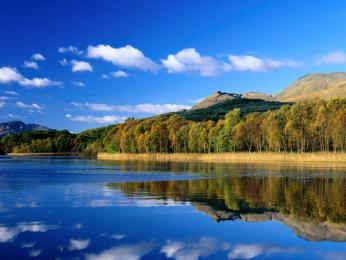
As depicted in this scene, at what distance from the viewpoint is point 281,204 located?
28125 mm

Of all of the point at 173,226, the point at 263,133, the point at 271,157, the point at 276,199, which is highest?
the point at 263,133

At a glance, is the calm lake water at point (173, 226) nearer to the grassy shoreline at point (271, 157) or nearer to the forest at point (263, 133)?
the grassy shoreline at point (271, 157)

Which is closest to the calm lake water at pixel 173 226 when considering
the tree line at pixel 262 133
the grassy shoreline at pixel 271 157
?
the grassy shoreline at pixel 271 157

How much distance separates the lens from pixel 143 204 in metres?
27.9

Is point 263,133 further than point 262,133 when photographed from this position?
No

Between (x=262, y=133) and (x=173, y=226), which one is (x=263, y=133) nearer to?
(x=262, y=133)

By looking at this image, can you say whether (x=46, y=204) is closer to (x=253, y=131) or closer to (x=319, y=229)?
(x=319, y=229)

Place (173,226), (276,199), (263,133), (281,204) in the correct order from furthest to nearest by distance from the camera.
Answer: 1. (263,133)
2. (276,199)
3. (281,204)
4. (173,226)

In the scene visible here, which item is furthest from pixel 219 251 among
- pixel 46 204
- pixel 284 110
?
pixel 284 110

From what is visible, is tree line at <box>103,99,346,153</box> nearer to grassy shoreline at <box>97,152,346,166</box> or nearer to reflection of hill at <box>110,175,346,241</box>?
grassy shoreline at <box>97,152,346,166</box>

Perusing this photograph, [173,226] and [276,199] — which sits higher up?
[276,199]

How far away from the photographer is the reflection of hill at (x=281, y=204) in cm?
2061

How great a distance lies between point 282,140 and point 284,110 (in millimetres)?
10525

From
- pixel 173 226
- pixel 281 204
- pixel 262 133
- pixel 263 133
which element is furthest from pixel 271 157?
pixel 173 226
